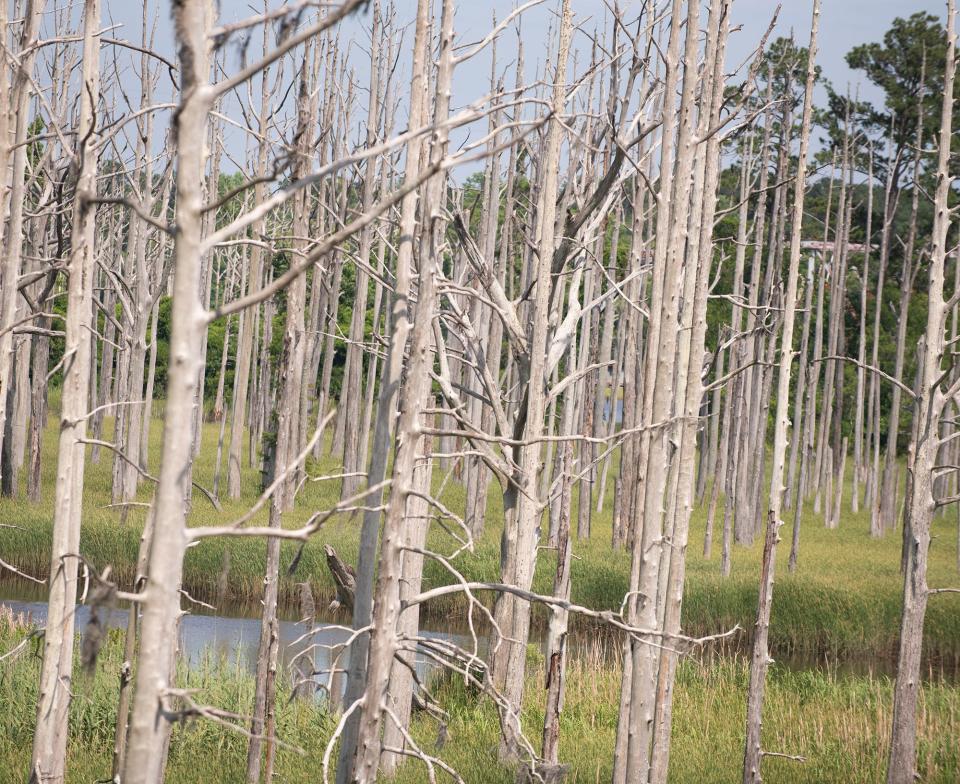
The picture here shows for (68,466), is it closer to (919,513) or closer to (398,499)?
(398,499)

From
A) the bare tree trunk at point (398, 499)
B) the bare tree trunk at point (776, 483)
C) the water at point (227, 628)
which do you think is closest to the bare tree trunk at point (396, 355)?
the bare tree trunk at point (398, 499)

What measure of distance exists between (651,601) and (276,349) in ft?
88.6

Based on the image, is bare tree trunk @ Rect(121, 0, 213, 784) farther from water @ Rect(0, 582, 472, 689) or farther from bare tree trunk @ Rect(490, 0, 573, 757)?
water @ Rect(0, 582, 472, 689)

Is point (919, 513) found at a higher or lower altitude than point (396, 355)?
lower

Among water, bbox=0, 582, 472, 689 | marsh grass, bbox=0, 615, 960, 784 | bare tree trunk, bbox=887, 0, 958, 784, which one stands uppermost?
bare tree trunk, bbox=887, 0, 958, 784

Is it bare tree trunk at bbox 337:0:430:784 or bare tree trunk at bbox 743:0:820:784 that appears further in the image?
bare tree trunk at bbox 743:0:820:784

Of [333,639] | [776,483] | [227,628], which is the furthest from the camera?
[333,639]

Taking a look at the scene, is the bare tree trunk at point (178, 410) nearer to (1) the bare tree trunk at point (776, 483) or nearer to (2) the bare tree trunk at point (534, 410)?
(2) the bare tree trunk at point (534, 410)

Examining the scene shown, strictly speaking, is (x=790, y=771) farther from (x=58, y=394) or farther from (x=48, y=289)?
(x=58, y=394)

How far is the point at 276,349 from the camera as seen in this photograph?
30781 mm

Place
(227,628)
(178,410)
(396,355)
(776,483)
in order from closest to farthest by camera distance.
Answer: (178,410), (396,355), (776,483), (227,628)

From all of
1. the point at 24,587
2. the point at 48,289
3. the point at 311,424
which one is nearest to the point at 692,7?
the point at 48,289

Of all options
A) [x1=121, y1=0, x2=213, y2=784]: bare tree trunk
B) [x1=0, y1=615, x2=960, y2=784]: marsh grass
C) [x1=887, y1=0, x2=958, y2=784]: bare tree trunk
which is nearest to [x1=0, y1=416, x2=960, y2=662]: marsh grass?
[x1=0, y1=615, x2=960, y2=784]: marsh grass

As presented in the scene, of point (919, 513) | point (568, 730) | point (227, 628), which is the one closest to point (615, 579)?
point (227, 628)
